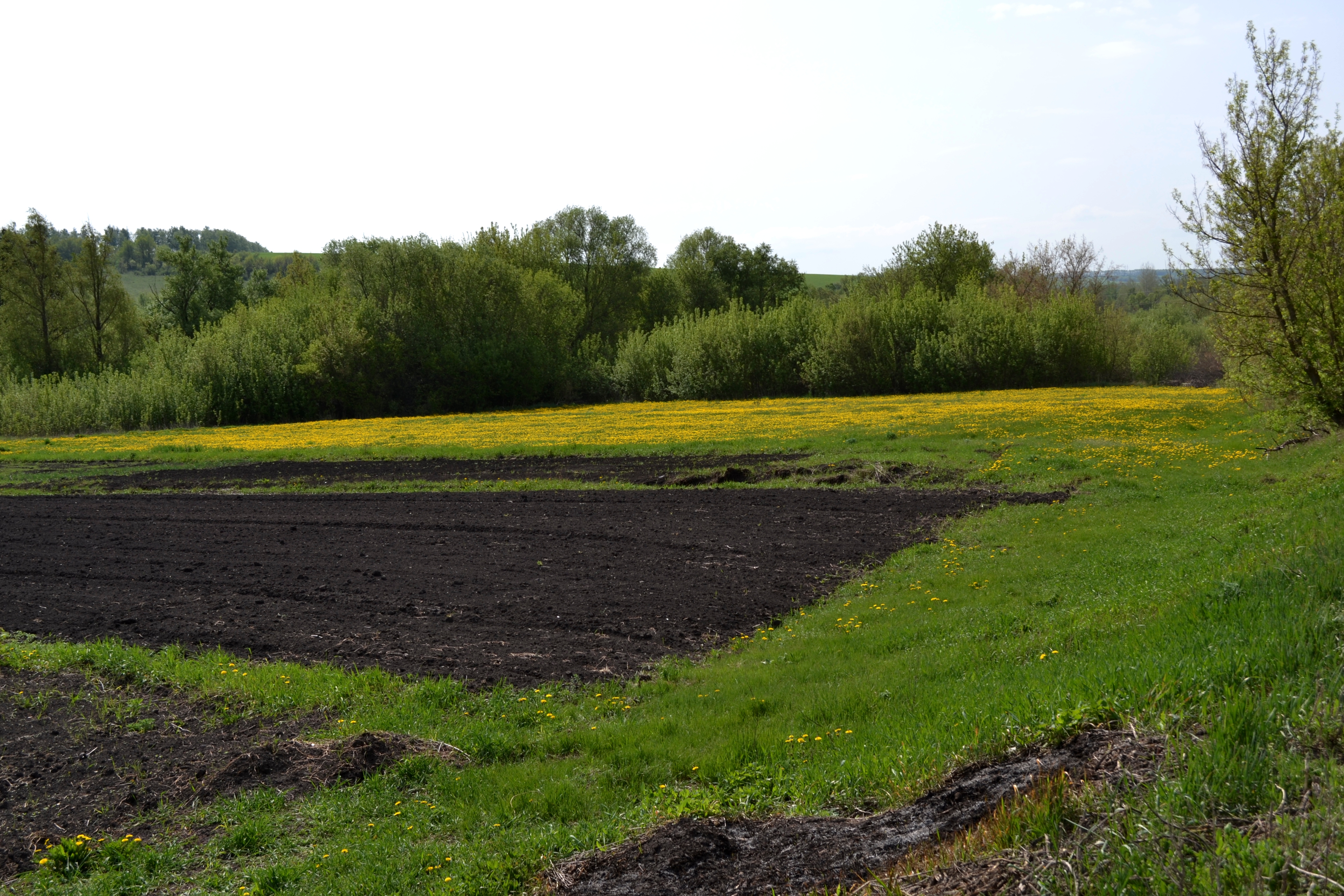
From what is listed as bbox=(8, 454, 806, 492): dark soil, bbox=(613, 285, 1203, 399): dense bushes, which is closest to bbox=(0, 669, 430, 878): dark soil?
bbox=(8, 454, 806, 492): dark soil

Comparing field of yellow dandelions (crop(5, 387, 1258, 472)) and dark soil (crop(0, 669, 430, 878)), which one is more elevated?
field of yellow dandelions (crop(5, 387, 1258, 472))

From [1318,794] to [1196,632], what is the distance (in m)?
3.20

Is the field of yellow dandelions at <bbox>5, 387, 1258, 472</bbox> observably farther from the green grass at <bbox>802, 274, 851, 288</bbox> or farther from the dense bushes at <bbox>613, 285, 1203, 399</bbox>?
the green grass at <bbox>802, 274, 851, 288</bbox>

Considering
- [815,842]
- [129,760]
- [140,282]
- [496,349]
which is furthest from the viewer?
[140,282]

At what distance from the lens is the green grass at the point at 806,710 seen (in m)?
4.95

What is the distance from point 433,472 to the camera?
95.5 ft

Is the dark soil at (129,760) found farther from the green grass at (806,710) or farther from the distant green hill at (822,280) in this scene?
the distant green hill at (822,280)

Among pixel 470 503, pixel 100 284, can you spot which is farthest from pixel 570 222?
pixel 470 503

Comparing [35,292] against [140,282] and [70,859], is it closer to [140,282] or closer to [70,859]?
[70,859]

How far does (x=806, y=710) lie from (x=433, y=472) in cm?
2368

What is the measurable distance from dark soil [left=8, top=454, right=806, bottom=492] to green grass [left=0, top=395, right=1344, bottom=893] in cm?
A: 1441

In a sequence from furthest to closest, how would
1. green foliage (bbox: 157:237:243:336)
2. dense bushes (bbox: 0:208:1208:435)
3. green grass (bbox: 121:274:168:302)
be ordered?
green grass (bbox: 121:274:168:302), green foliage (bbox: 157:237:243:336), dense bushes (bbox: 0:208:1208:435)

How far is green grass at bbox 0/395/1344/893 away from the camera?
16.3 feet

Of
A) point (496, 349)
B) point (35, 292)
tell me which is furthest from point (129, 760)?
point (35, 292)
